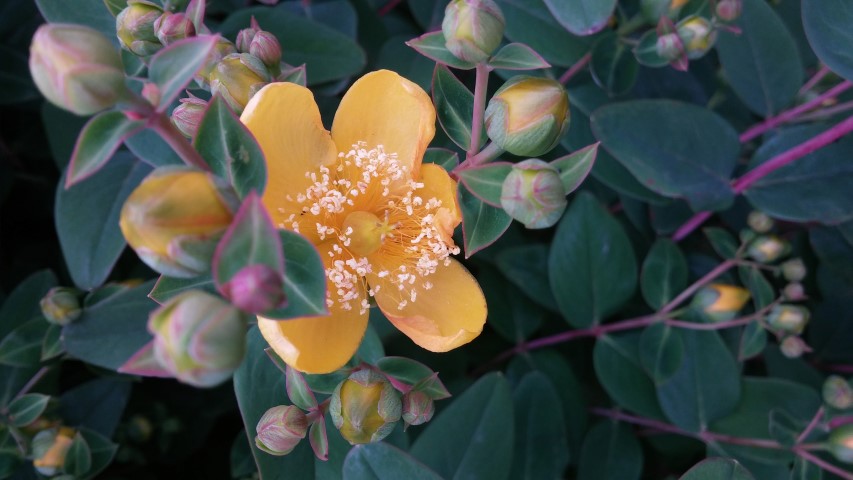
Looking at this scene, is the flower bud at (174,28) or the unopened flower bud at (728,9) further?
the unopened flower bud at (728,9)

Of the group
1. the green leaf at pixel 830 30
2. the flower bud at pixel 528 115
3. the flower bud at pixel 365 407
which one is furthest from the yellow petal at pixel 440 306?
the green leaf at pixel 830 30

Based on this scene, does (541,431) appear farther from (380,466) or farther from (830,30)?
(830,30)

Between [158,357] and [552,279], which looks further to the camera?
[552,279]

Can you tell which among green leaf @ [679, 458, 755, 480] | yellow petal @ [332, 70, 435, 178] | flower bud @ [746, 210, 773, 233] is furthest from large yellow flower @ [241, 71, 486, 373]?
flower bud @ [746, 210, 773, 233]

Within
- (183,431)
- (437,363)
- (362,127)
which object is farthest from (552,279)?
(183,431)

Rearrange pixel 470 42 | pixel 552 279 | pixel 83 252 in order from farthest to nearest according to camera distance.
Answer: pixel 552 279, pixel 83 252, pixel 470 42

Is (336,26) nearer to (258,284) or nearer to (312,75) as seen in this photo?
(312,75)

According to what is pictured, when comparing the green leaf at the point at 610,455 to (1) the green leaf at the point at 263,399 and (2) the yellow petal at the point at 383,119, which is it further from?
(2) the yellow petal at the point at 383,119

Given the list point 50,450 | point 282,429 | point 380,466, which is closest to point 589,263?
point 380,466
